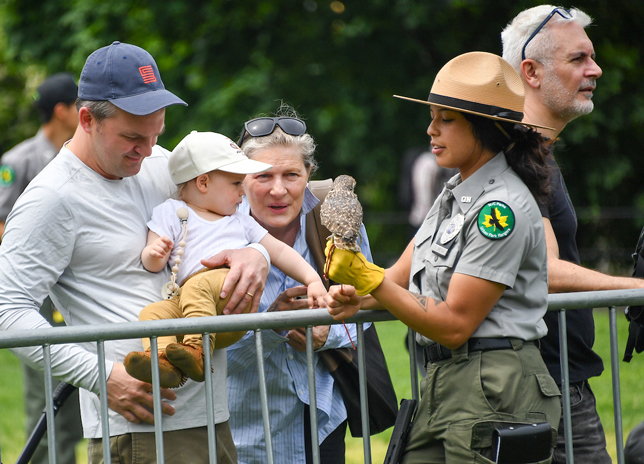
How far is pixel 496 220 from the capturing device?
2410mm

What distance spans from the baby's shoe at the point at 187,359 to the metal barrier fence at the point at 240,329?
0.11 ft

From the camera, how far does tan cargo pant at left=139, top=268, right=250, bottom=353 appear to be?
8.58ft

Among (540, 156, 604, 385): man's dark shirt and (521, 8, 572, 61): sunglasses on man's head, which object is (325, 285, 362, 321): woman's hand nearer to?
(540, 156, 604, 385): man's dark shirt

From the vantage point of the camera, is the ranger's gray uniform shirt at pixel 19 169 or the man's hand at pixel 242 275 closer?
the man's hand at pixel 242 275

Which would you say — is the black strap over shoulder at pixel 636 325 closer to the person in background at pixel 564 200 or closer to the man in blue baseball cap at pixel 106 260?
the person in background at pixel 564 200

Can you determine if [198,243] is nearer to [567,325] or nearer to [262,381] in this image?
[262,381]

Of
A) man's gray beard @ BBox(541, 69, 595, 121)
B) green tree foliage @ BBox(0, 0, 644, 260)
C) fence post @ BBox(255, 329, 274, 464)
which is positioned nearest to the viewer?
fence post @ BBox(255, 329, 274, 464)

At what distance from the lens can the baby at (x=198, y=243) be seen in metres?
2.56

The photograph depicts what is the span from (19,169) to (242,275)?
332cm

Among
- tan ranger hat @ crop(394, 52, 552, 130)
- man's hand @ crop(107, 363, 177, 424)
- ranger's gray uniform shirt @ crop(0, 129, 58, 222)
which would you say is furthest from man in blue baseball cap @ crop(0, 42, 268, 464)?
ranger's gray uniform shirt @ crop(0, 129, 58, 222)

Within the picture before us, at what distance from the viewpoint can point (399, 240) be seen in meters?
12.7

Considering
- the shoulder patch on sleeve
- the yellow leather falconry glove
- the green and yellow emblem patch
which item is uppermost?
the shoulder patch on sleeve

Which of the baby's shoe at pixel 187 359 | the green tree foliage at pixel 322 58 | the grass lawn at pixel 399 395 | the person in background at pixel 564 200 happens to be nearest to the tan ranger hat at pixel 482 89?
the person in background at pixel 564 200

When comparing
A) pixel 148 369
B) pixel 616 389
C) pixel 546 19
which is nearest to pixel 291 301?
pixel 148 369
